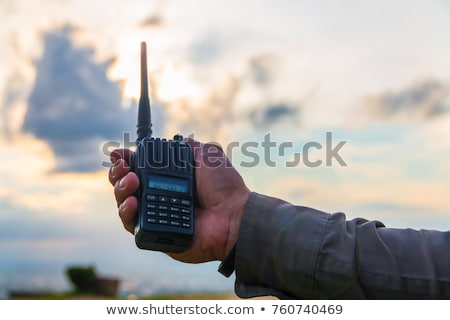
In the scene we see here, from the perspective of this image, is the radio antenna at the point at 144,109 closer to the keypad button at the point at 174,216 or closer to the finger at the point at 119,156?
the finger at the point at 119,156

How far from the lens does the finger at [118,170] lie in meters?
2.27

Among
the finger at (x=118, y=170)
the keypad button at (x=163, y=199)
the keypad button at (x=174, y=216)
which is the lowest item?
the keypad button at (x=174, y=216)

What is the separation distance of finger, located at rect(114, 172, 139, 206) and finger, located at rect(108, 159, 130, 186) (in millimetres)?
54

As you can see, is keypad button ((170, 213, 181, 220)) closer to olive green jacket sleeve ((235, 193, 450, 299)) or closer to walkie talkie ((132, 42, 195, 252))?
walkie talkie ((132, 42, 195, 252))

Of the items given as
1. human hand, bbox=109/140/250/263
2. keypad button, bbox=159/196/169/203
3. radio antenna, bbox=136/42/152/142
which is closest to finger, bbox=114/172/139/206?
human hand, bbox=109/140/250/263

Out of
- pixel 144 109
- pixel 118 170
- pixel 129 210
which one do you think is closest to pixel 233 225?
pixel 129 210

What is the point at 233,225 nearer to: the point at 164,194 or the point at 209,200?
the point at 209,200

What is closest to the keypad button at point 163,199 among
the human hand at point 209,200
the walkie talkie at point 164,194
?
the walkie talkie at point 164,194

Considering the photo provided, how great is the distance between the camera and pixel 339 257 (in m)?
1.75

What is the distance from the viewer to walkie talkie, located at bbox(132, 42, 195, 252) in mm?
2160

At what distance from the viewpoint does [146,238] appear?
2148mm

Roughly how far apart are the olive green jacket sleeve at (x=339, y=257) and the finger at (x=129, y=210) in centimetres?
52
